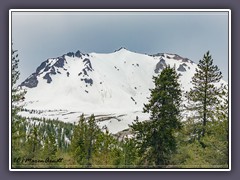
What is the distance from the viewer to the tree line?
290 inches

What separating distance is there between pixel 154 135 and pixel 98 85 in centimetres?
89

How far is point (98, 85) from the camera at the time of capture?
7.52 m

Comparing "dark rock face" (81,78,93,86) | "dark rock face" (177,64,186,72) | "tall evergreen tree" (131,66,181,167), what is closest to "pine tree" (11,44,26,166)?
"dark rock face" (81,78,93,86)

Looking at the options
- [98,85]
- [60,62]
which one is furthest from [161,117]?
[60,62]

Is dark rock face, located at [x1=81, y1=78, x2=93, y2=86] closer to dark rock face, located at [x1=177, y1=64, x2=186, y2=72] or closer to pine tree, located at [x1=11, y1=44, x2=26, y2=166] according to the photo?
pine tree, located at [x1=11, y1=44, x2=26, y2=166]

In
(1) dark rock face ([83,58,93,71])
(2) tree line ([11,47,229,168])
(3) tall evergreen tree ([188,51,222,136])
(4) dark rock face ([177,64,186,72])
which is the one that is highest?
(1) dark rock face ([83,58,93,71])

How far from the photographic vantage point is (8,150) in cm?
734

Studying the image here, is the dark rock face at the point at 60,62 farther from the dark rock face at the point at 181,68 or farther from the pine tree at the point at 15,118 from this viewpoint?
the dark rock face at the point at 181,68

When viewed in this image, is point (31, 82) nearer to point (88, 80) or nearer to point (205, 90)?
point (88, 80)

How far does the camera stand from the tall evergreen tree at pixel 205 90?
294 inches

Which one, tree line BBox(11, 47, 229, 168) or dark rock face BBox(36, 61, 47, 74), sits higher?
dark rock face BBox(36, 61, 47, 74)

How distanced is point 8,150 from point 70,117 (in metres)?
0.81

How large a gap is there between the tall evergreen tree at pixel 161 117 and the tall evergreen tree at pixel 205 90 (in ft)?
0.68

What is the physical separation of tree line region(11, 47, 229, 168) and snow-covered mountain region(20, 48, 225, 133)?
85 mm
